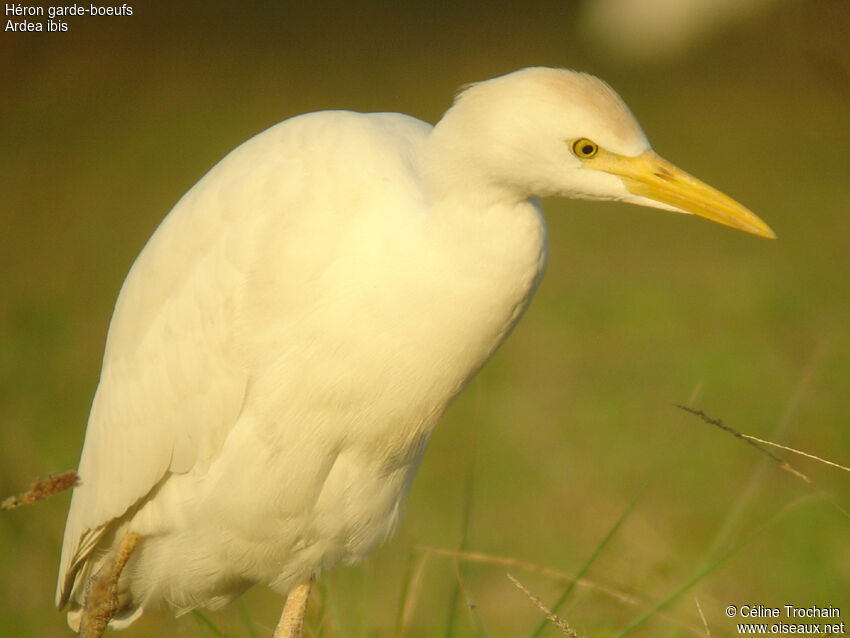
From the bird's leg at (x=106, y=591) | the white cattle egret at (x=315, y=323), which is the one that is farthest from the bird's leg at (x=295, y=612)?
the bird's leg at (x=106, y=591)

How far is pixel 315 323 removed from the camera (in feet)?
6.70

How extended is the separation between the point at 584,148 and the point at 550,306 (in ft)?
14.9

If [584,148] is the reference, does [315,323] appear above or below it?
below

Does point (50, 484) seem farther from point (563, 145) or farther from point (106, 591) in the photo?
point (106, 591)

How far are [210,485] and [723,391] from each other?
11.0 feet

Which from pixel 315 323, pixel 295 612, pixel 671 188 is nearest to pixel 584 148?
pixel 671 188

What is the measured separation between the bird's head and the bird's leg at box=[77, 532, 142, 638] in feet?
3.83

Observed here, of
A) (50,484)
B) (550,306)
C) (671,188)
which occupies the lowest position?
(550,306)

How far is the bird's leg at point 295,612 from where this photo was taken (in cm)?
254

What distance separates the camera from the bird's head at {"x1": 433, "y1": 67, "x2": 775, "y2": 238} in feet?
5.72

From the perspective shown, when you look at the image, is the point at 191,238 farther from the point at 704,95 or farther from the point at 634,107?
the point at 704,95

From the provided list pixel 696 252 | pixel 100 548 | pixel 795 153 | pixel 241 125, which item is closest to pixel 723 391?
pixel 696 252

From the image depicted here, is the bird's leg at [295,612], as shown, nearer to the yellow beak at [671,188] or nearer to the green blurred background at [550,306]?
the green blurred background at [550,306]

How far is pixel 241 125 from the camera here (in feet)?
27.5
